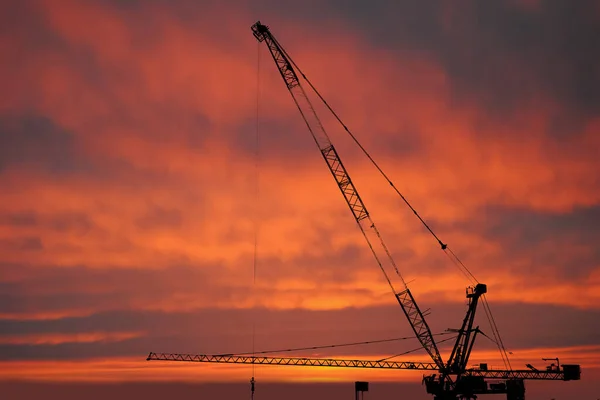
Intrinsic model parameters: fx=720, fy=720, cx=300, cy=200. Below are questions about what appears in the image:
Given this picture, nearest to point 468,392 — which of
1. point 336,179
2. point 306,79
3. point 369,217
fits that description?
point 369,217

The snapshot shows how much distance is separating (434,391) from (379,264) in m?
37.0

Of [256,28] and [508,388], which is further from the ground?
[256,28]

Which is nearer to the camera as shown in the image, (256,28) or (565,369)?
(256,28)

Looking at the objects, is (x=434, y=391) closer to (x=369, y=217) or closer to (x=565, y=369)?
(x=565, y=369)

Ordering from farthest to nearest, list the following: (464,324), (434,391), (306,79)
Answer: (434,391) → (464,324) → (306,79)

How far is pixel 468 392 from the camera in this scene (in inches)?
6949

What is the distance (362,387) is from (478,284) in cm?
3609

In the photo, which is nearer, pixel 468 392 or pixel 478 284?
pixel 478 284

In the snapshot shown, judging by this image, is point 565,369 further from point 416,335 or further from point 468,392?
point 416,335

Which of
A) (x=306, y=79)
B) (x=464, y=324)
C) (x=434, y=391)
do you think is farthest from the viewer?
(x=434, y=391)

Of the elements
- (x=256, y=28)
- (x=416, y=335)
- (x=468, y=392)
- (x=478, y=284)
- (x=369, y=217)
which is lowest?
(x=468, y=392)

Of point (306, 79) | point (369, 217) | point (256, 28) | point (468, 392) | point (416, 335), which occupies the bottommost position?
point (468, 392)

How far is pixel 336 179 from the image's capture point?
527 ft

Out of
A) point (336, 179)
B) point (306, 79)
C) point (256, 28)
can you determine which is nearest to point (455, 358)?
point (336, 179)
